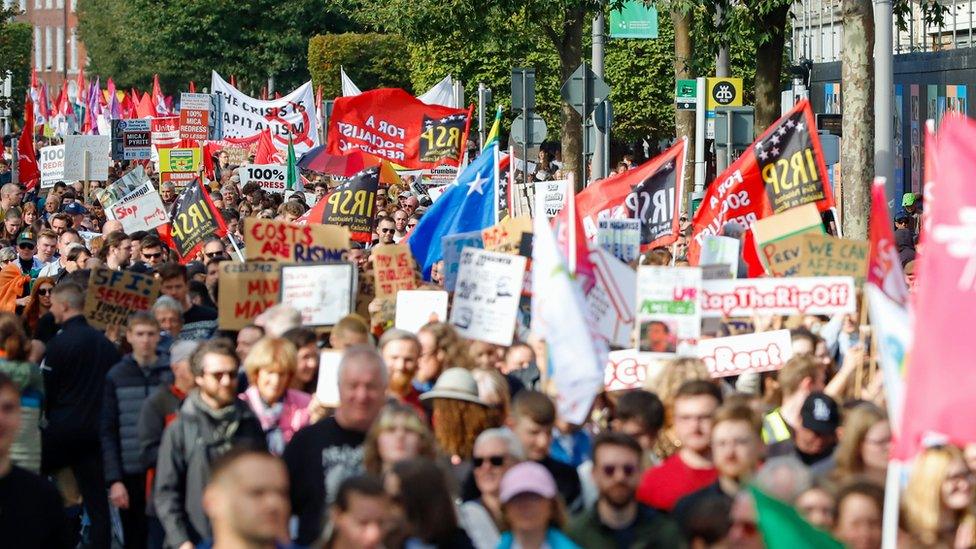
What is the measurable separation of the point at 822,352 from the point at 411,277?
352 cm

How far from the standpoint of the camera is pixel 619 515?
21.4 feet

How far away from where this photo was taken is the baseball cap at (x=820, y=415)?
797 cm

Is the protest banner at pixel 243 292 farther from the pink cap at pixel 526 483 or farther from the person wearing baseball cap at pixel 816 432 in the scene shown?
the pink cap at pixel 526 483

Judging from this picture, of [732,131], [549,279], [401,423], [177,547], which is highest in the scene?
[732,131]

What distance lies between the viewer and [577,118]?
103 ft

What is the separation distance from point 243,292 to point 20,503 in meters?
5.03

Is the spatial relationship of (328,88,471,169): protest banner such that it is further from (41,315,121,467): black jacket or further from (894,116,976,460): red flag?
(894,116,976,460): red flag

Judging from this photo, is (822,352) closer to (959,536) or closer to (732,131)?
(959,536)

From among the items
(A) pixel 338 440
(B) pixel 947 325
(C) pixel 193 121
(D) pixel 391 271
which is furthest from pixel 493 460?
(C) pixel 193 121

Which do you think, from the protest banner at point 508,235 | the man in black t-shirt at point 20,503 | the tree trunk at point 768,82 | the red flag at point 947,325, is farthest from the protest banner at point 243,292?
the tree trunk at point 768,82

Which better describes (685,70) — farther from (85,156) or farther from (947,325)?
(947,325)

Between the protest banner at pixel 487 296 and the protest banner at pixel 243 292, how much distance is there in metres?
1.38

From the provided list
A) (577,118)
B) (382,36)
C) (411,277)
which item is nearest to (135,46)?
(382,36)

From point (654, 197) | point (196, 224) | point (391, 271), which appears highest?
point (654, 197)
